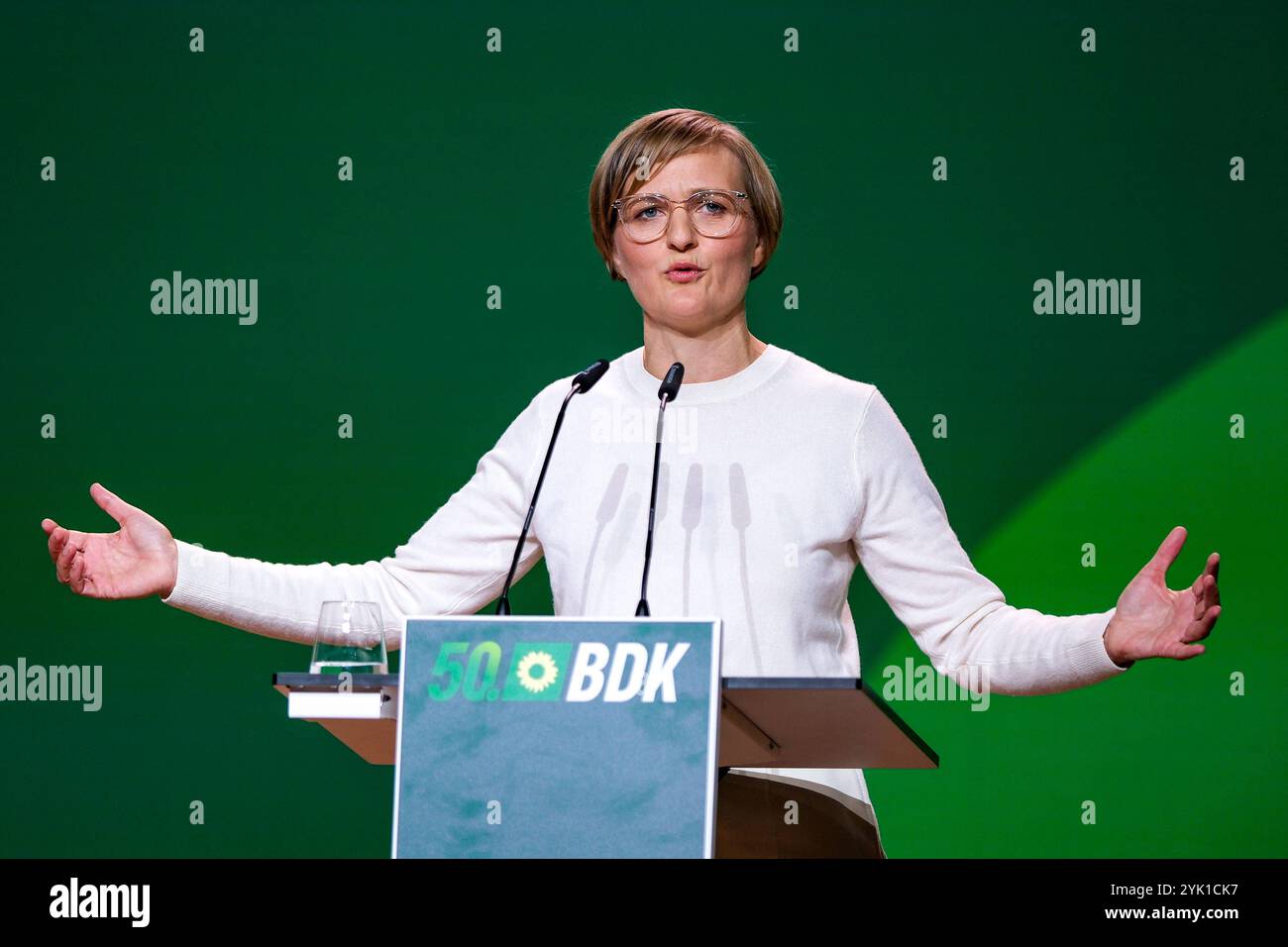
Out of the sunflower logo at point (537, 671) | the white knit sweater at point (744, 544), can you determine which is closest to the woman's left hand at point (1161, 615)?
the white knit sweater at point (744, 544)

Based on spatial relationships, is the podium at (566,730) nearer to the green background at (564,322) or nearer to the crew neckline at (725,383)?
the crew neckline at (725,383)

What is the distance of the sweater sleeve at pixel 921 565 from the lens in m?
2.74

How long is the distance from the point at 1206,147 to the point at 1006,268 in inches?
22.9

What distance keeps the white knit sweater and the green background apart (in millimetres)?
1144

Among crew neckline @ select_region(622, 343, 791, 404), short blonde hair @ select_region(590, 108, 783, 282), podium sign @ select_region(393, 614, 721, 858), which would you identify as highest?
short blonde hair @ select_region(590, 108, 783, 282)

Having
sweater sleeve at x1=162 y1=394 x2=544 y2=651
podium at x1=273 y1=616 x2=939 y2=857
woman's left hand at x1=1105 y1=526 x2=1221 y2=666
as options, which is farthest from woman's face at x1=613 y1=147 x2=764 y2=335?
podium at x1=273 y1=616 x2=939 y2=857

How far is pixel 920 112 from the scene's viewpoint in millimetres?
4137

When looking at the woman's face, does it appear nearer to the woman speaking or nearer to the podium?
the woman speaking

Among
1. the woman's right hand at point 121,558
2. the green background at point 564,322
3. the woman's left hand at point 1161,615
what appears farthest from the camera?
the green background at point 564,322

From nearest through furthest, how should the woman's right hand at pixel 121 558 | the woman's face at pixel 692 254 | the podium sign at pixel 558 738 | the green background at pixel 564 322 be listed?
the podium sign at pixel 558 738 → the woman's right hand at pixel 121 558 → the woman's face at pixel 692 254 → the green background at pixel 564 322

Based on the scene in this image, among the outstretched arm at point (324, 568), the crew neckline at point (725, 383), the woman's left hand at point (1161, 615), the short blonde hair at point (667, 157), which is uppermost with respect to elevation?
the short blonde hair at point (667, 157)

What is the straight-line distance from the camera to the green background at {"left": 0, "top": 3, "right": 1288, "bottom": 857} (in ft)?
13.1

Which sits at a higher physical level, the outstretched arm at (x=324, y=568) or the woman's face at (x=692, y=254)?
the woman's face at (x=692, y=254)
